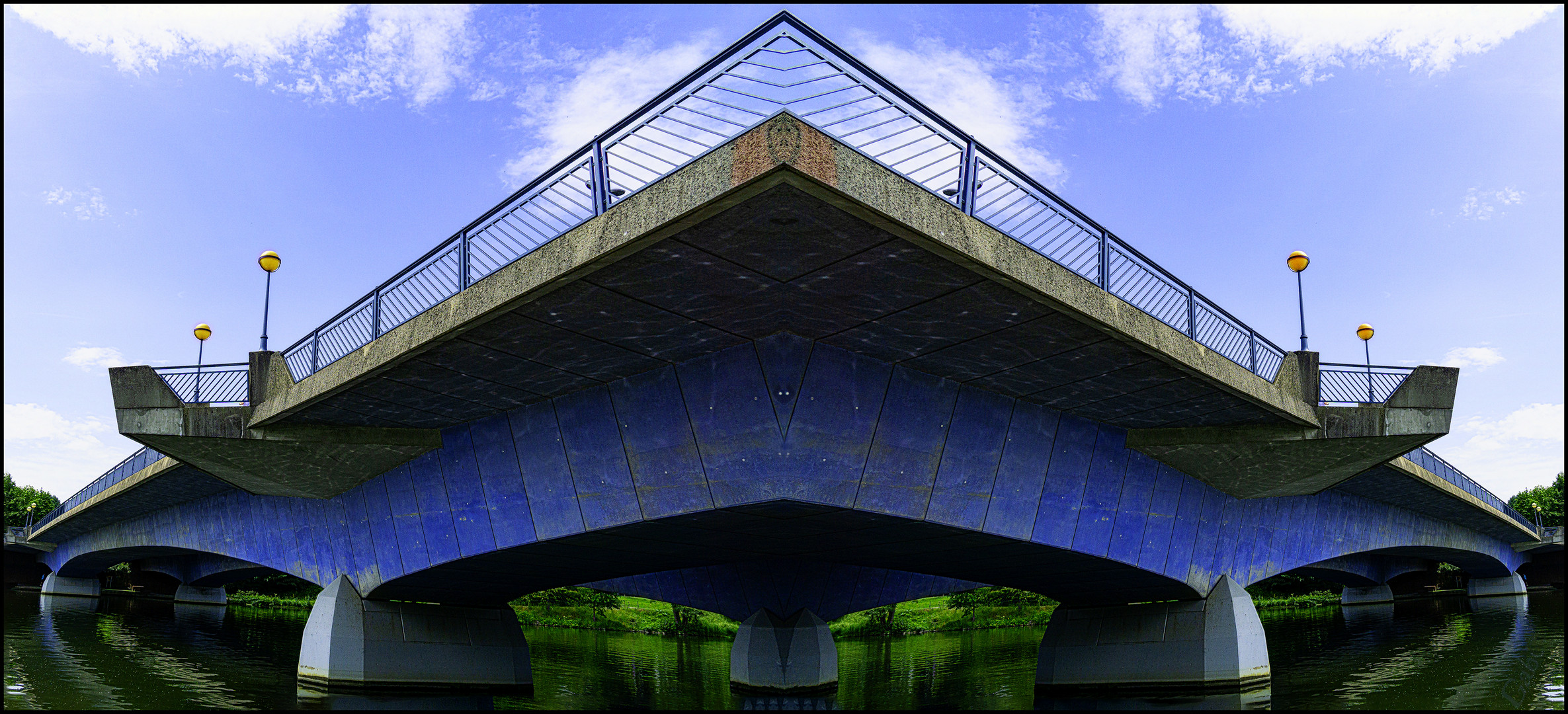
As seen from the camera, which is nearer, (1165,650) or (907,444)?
(907,444)

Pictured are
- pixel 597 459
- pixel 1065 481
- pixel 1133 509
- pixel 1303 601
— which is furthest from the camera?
pixel 1303 601

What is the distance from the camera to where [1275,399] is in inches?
680

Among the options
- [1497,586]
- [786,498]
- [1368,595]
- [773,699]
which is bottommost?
[1368,595]

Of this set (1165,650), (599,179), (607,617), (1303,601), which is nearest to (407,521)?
(599,179)

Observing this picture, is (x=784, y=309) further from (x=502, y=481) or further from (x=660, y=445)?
(x=502, y=481)

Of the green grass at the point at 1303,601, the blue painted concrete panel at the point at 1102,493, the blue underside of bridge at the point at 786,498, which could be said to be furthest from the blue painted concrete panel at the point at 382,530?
the green grass at the point at 1303,601

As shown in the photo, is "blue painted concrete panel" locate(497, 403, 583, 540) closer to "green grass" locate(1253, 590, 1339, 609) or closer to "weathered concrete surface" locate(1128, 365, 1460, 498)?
"weathered concrete surface" locate(1128, 365, 1460, 498)

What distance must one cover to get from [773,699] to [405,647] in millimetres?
10591

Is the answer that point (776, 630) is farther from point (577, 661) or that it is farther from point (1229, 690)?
point (1229, 690)

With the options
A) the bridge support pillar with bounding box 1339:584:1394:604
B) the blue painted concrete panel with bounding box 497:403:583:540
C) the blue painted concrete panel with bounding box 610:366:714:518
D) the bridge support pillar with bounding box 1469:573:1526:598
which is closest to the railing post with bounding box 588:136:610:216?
the blue painted concrete panel with bounding box 610:366:714:518

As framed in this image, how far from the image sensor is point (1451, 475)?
120 feet

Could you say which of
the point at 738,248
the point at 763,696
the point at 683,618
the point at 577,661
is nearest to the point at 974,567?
the point at 763,696

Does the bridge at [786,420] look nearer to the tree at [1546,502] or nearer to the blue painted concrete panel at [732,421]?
the blue painted concrete panel at [732,421]

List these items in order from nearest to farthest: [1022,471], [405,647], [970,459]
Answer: [970,459] < [1022,471] < [405,647]
